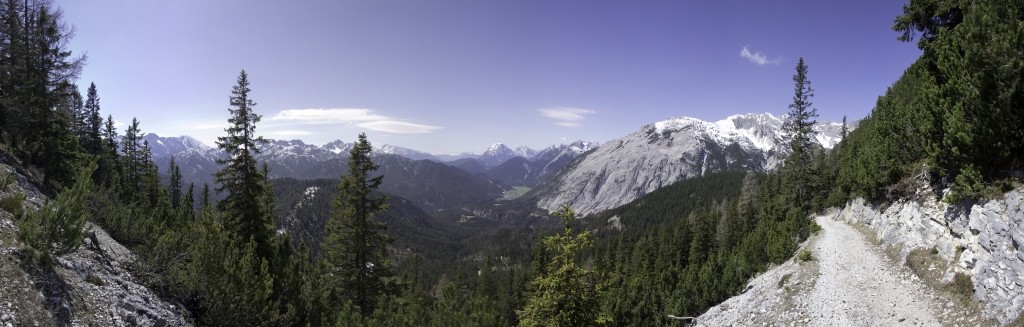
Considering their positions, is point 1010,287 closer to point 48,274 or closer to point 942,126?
point 942,126

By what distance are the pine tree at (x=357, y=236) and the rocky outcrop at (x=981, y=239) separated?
23666mm

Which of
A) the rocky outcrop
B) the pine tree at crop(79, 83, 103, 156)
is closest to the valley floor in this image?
the rocky outcrop

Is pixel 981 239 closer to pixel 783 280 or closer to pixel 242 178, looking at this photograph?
pixel 783 280

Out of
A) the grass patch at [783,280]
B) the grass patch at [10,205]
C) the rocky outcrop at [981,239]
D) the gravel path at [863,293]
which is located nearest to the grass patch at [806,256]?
the gravel path at [863,293]

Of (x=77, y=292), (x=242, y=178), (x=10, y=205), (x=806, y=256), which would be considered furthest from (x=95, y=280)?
(x=806, y=256)

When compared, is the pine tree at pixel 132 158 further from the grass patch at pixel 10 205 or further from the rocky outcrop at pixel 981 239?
the rocky outcrop at pixel 981 239

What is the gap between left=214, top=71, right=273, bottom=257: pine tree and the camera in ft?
61.3

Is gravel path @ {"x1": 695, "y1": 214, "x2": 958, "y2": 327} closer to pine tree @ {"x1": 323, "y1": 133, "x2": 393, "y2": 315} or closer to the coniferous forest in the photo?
the coniferous forest

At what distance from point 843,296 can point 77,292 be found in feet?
81.9

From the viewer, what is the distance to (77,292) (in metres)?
8.49

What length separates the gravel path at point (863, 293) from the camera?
508 inches

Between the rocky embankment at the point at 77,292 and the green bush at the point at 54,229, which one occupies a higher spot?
the green bush at the point at 54,229

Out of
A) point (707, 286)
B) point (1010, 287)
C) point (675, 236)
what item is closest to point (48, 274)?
point (1010, 287)

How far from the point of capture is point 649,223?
14712 cm
